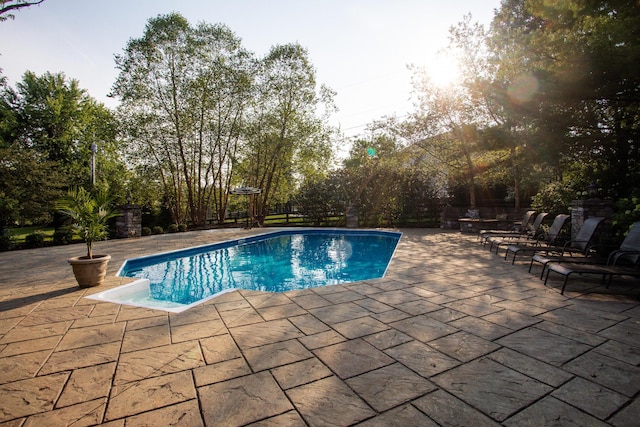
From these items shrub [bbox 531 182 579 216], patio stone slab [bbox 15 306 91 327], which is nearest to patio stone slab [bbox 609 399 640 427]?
patio stone slab [bbox 15 306 91 327]

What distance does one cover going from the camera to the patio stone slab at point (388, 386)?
1.62 m

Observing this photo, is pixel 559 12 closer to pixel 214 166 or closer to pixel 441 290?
pixel 441 290

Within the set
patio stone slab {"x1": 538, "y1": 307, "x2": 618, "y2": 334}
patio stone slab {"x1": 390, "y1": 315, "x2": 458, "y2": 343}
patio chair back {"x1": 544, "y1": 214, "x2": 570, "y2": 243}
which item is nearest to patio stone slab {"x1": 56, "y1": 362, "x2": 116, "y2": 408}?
patio stone slab {"x1": 390, "y1": 315, "x2": 458, "y2": 343}

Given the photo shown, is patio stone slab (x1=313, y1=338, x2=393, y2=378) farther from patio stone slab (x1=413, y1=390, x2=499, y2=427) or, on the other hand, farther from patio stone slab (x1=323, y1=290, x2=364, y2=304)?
patio stone slab (x1=323, y1=290, x2=364, y2=304)

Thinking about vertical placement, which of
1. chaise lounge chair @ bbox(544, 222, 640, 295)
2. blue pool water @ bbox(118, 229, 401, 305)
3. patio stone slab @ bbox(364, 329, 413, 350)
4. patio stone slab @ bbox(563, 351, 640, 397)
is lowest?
blue pool water @ bbox(118, 229, 401, 305)

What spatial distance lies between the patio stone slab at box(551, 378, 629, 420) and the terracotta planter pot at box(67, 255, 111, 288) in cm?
511

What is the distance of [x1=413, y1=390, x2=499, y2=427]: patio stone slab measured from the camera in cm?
145

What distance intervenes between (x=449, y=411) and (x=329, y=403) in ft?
2.05

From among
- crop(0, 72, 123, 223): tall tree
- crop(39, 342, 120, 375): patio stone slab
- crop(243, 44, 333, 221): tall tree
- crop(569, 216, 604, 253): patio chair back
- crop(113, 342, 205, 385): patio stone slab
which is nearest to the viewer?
crop(113, 342, 205, 385): patio stone slab

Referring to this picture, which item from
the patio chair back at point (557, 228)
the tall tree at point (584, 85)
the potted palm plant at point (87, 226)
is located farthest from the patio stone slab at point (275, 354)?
the tall tree at point (584, 85)

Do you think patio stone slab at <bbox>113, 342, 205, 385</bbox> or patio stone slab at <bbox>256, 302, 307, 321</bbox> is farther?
patio stone slab at <bbox>256, 302, 307, 321</bbox>

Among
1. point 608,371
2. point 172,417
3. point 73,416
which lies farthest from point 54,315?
point 608,371

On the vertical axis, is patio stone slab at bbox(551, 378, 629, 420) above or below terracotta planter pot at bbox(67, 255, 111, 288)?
below

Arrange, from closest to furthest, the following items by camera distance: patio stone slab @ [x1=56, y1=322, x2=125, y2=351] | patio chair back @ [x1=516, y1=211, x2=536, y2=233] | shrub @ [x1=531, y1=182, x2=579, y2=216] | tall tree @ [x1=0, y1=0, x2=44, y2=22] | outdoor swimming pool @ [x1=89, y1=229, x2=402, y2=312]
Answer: patio stone slab @ [x1=56, y1=322, x2=125, y2=351] → outdoor swimming pool @ [x1=89, y1=229, x2=402, y2=312] → tall tree @ [x1=0, y1=0, x2=44, y2=22] → patio chair back @ [x1=516, y1=211, x2=536, y2=233] → shrub @ [x1=531, y1=182, x2=579, y2=216]
